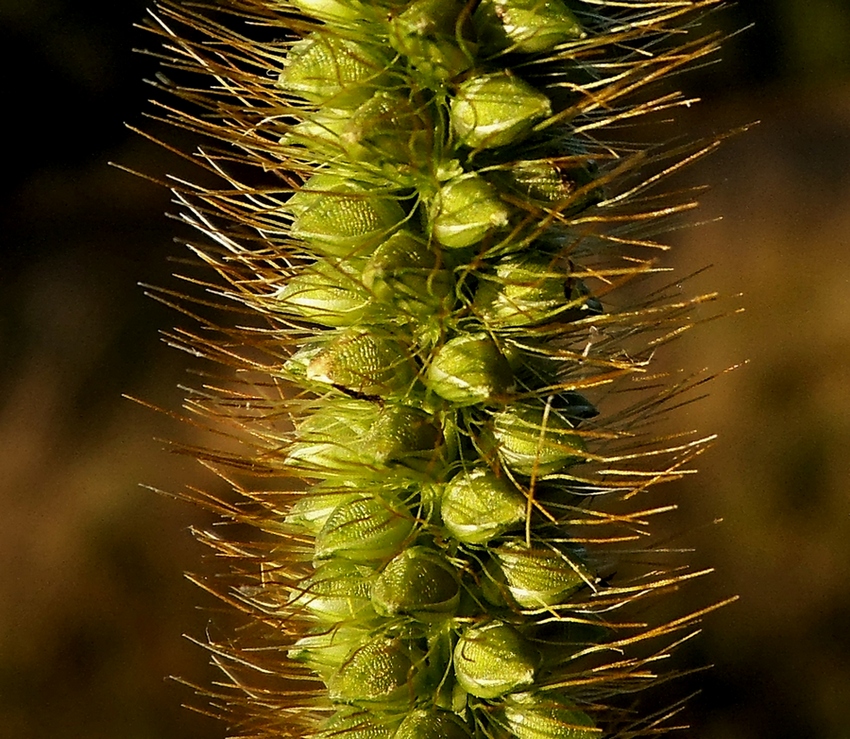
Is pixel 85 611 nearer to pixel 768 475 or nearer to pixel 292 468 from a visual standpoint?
pixel 768 475

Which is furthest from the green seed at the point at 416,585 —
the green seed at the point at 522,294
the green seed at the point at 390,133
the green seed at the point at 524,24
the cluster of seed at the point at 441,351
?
the green seed at the point at 524,24

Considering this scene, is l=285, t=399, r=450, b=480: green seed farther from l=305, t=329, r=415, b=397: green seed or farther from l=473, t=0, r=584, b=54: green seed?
l=473, t=0, r=584, b=54: green seed

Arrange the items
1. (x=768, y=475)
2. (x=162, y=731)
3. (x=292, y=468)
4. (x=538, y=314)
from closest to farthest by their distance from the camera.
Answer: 1. (x=538, y=314)
2. (x=292, y=468)
3. (x=162, y=731)
4. (x=768, y=475)

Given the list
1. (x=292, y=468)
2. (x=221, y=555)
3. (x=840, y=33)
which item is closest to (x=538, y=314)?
(x=292, y=468)

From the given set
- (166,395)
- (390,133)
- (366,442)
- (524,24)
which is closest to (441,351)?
(366,442)

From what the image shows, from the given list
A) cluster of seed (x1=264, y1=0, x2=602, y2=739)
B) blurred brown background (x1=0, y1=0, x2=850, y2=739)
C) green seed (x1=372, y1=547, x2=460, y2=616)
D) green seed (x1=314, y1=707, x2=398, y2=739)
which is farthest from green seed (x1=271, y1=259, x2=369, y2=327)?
blurred brown background (x1=0, y1=0, x2=850, y2=739)

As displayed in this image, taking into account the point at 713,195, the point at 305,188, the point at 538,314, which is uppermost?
the point at 305,188

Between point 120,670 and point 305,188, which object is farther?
point 120,670
